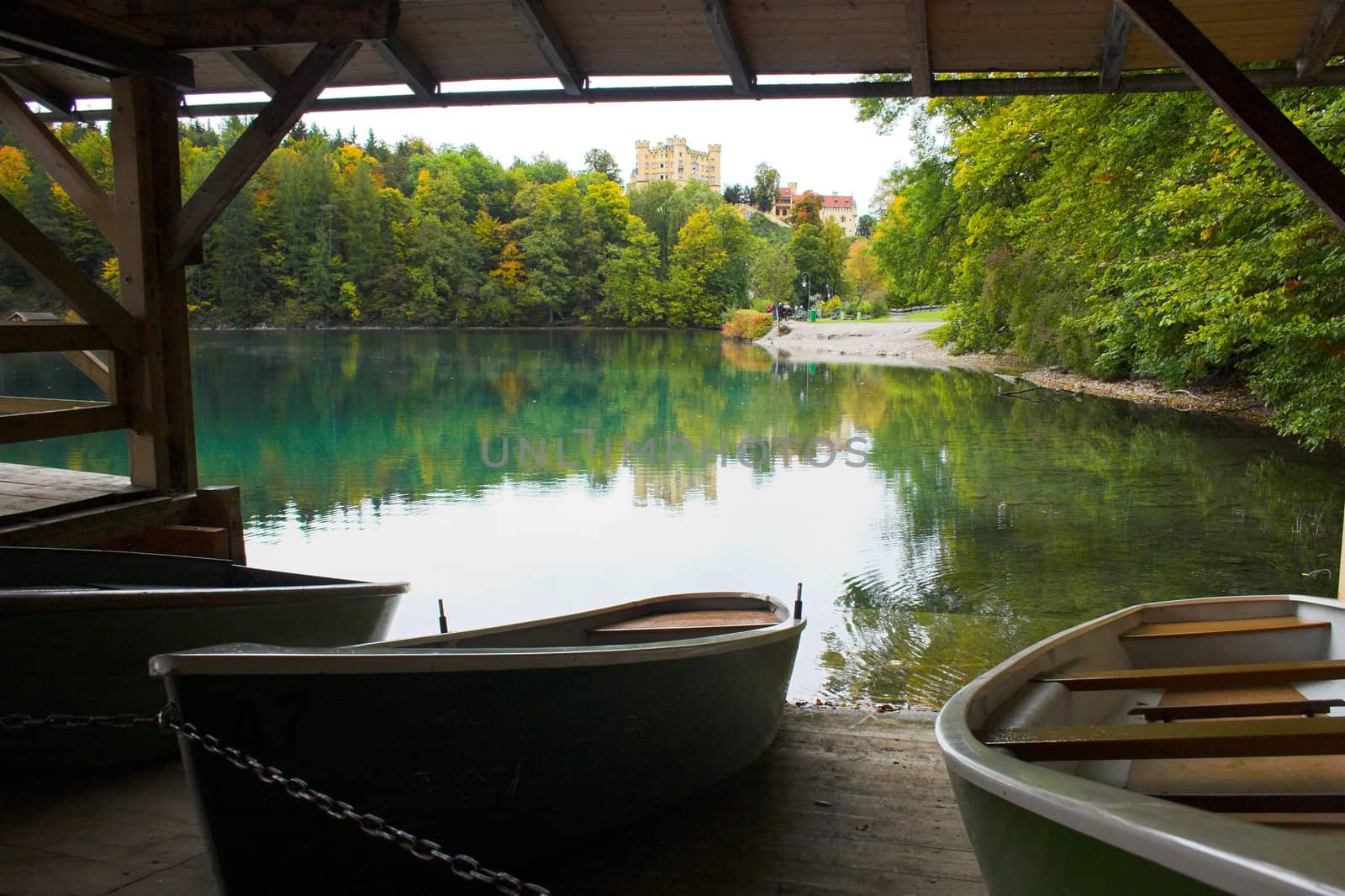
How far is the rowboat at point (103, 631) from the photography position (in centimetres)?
304

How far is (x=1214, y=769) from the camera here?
8.93 ft

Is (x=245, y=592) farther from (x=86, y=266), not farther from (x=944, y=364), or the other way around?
(x=86, y=266)

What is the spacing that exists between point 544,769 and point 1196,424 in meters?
18.2

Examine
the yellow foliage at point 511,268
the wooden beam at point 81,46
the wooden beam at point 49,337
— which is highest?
the yellow foliage at point 511,268

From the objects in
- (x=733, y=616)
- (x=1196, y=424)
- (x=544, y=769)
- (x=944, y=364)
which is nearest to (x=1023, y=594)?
(x=733, y=616)

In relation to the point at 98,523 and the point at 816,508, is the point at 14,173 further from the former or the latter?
the point at 98,523

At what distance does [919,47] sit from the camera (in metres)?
4.71

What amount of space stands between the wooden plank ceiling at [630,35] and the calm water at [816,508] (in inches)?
149

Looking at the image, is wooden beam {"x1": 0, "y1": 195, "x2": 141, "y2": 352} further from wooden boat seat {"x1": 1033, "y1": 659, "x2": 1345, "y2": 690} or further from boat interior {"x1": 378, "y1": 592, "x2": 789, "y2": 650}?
wooden boat seat {"x1": 1033, "y1": 659, "x2": 1345, "y2": 690}

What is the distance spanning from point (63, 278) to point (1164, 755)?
442 centimetres

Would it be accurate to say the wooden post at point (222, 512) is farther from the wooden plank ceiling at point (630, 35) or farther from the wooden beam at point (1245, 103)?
the wooden beam at point (1245, 103)

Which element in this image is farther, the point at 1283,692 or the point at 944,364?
the point at 944,364

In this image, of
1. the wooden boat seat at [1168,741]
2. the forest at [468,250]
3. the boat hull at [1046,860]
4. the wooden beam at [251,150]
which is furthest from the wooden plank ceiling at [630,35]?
the forest at [468,250]

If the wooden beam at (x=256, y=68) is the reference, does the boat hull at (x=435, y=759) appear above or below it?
Answer: below
